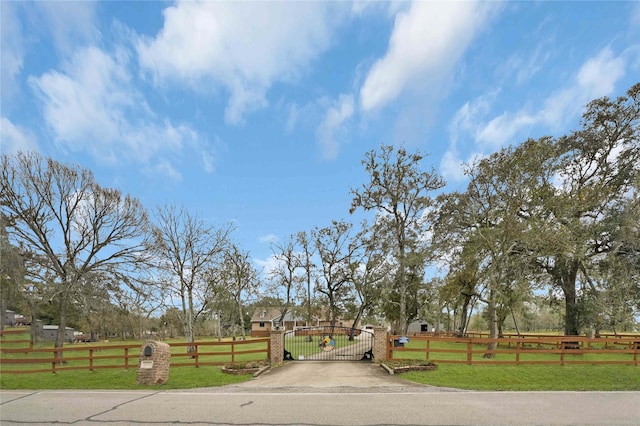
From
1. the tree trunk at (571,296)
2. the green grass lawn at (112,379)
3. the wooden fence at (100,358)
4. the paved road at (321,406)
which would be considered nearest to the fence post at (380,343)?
the wooden fence at (100,358)

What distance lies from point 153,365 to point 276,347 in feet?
16.2

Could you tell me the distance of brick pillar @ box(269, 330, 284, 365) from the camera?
14.3 m

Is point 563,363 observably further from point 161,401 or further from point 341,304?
point 341,304

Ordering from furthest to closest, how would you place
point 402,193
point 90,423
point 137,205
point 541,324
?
point 541,324, point 402,193, point 137,205, point 90,423

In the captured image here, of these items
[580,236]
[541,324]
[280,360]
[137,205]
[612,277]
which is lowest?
[541,324]

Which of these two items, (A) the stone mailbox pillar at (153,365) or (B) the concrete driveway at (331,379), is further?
(A) the stone mailbox pillar at (153,365)

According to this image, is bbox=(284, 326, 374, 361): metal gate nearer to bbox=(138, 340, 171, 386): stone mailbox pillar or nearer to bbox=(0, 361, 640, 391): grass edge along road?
bbox=(0, 361, 640, 391): grass edge along road

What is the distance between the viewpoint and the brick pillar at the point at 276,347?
14258 millimetres

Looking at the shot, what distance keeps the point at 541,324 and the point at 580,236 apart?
72.1 metres

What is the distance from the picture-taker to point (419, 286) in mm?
38156

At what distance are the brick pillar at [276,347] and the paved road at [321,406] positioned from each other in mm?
3855

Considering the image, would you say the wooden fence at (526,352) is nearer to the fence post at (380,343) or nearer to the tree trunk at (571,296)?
the fence post at (380,343)

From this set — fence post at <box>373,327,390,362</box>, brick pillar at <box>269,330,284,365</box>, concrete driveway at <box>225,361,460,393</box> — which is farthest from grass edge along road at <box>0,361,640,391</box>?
fence post at <box>373,327,390,362</box>

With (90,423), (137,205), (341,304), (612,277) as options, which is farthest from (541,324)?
(90,423)
